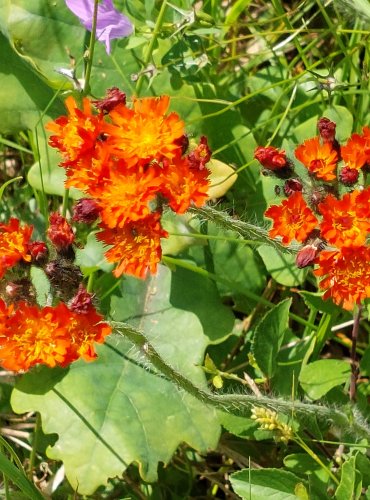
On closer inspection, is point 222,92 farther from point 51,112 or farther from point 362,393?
point 362,393

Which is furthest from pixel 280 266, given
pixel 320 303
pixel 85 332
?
pixel 85 332

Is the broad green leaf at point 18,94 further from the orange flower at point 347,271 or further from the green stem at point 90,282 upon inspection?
the orange flower at point 347,271

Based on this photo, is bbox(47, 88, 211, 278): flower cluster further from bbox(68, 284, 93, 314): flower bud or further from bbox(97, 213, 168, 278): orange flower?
bbox(68, 284, 93, 314): flower bud

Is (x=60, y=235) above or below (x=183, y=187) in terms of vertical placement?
below

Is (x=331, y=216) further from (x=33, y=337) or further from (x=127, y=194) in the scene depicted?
(x=33, y=337)

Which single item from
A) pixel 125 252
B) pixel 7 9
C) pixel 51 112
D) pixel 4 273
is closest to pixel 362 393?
pixel 125 252

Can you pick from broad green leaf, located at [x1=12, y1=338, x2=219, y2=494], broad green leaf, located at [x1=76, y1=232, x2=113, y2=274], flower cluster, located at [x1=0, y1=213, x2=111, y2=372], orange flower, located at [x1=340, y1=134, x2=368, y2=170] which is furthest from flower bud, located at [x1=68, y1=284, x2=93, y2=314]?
broad green leaf, located at [x1=76, y1=232, x2=113, y2=274]
